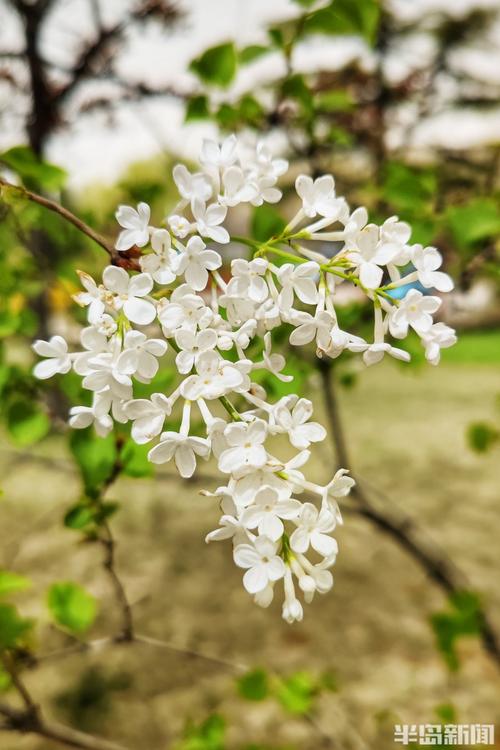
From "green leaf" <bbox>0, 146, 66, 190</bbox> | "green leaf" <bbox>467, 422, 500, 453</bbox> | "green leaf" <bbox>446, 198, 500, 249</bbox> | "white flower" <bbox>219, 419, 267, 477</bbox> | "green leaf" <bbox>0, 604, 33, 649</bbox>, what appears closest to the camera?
"white flower" <bbox>219, 419, 267, 477</bbox>

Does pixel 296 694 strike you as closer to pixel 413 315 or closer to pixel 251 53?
pixel 413 315

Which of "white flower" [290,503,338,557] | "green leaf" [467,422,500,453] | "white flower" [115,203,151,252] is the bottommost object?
"white flower" [290,503,338,557]

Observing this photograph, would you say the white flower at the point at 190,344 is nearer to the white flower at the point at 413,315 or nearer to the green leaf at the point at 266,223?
the white flower at the point at 413,315

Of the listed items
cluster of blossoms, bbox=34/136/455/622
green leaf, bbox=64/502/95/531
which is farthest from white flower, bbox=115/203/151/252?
green leaf, bbox=64/502/95/531

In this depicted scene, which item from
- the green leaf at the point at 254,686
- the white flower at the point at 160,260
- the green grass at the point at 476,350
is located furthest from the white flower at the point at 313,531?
the green grass at the point at 476,350

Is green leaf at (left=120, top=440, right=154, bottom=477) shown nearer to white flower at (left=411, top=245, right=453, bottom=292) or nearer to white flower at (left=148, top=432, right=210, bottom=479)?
white flower at (left=148, top=432, right=210, bottom=479)

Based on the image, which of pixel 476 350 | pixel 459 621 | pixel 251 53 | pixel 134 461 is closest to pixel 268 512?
pixel 134 461
